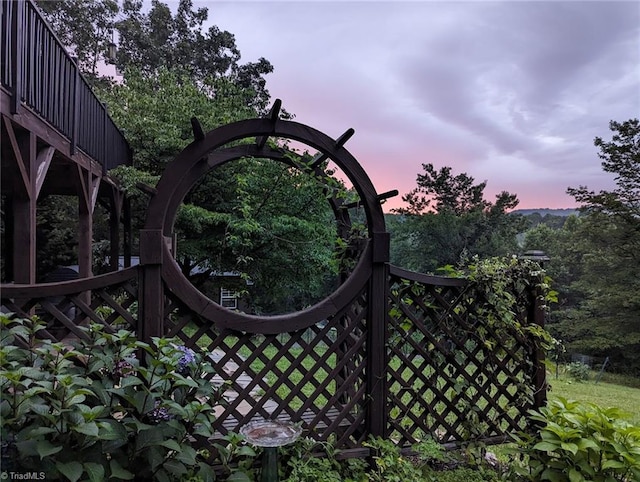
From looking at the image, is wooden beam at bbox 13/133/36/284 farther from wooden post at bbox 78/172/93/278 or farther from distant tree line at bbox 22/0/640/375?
distant tree line at bbox 22/0/640/375

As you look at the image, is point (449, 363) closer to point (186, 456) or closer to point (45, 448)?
point (186, 456)

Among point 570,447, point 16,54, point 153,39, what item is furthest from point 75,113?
point 153,39

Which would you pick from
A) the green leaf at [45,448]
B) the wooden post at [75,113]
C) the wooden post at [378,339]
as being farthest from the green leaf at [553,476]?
the wooden post at [75,113]

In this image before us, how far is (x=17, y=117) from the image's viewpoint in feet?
8.35

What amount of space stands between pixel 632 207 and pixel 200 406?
51.9ft

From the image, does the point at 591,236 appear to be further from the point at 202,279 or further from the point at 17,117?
the point at 17,117

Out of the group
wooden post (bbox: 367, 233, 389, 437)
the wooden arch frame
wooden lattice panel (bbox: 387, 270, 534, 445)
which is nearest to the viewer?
the wooden arch frame

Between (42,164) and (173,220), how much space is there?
209cm

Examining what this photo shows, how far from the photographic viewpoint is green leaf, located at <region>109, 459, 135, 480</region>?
1.39 metres

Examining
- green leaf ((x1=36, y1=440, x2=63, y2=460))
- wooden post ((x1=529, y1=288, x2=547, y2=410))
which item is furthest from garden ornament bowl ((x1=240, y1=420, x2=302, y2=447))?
wooden post ((x1=529, y1=288, x2=547, y2=410))

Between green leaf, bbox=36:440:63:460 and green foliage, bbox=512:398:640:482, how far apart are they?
83.7 inches

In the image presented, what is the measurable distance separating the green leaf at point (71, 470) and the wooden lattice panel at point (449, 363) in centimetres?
157

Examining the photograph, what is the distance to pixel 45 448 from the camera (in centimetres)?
126

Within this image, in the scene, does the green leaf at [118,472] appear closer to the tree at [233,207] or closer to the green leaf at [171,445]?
the green leaf at [171,445]
